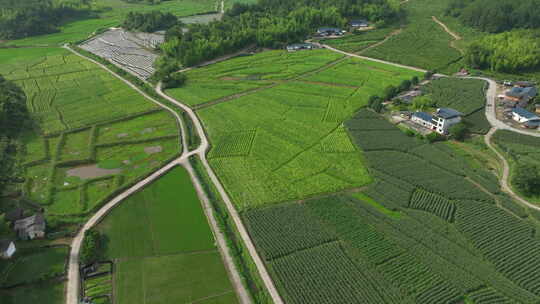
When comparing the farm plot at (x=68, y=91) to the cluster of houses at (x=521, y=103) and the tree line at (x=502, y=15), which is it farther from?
the tree line at (x=502, y=15)

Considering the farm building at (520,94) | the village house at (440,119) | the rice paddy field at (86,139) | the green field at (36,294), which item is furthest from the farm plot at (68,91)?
the farm building at (520,94)

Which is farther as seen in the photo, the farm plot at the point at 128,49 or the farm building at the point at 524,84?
the farm plot at the point at 128,49

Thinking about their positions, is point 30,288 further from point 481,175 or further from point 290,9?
point 290,9

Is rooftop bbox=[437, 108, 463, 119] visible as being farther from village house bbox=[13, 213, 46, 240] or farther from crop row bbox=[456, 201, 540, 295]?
village house bbox=[13, 213, 46, 240]

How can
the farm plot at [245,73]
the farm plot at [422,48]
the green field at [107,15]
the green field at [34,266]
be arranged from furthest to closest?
1. the green field at [107,15]
2. the farm plot at [422,48]
3. the farm plot at [245,73]
4. the green field at [34,266]

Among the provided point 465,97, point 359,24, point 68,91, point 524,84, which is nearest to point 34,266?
point 68,91

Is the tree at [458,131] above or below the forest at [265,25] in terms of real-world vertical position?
below

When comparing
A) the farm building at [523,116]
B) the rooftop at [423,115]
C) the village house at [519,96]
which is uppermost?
the village house at [519,96]

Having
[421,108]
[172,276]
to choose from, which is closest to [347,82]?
[421,108]
